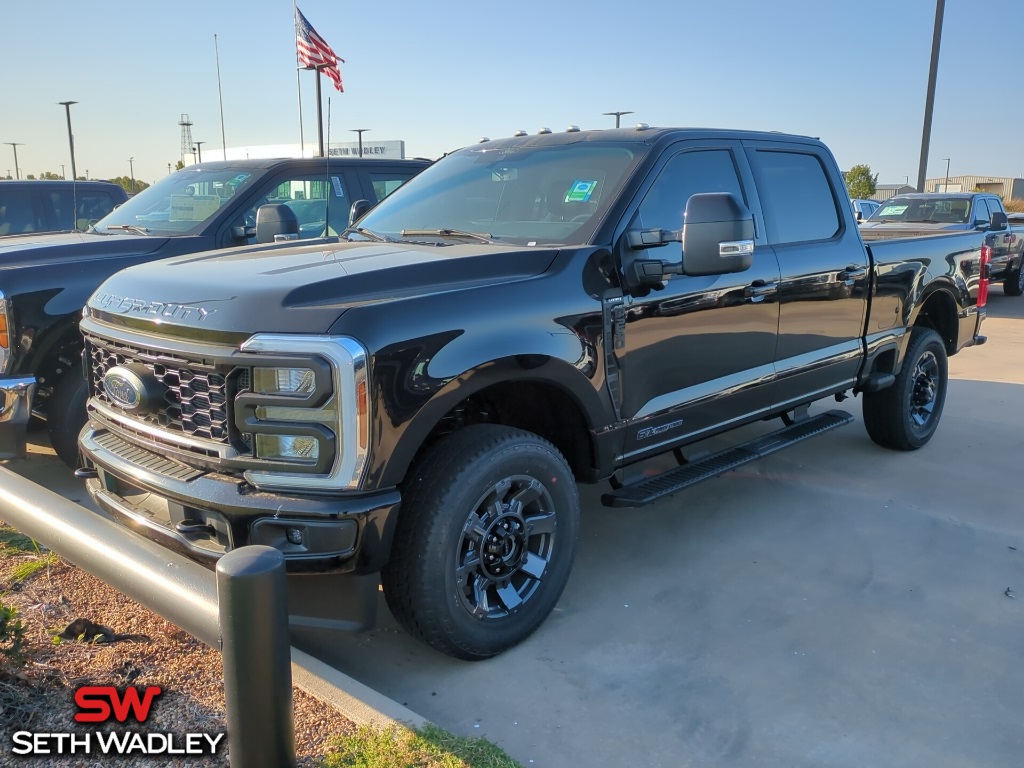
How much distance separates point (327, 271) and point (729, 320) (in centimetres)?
194

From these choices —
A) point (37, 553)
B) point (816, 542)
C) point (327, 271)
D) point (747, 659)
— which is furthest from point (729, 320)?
point (37, 553)

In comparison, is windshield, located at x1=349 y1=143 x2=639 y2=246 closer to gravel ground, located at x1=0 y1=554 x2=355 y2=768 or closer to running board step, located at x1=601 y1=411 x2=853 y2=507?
running board step, located at x1=601 y1=411 x2=853 y2=507

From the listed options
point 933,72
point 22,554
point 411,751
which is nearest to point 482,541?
point 411,751

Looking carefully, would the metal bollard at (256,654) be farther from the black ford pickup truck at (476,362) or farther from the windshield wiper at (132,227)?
the windshield wiper at (132,227)

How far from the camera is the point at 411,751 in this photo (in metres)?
2.47

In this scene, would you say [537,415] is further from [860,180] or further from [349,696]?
[860,180]

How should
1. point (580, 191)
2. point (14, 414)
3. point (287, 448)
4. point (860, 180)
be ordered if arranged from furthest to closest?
point (860, 180), point (14, 414), point (580, 191), point (287, 448)

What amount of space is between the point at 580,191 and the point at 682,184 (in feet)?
1.70

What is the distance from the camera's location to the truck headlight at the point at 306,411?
249 cm

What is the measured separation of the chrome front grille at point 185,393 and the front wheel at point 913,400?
4430 millimetres

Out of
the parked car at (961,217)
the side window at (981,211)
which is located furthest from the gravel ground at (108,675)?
the side window at (981,211)

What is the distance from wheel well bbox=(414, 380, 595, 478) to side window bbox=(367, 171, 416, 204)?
3703mm

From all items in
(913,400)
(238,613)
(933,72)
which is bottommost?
(913,400)

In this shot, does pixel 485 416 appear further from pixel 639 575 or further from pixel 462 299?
pixel 639 575
